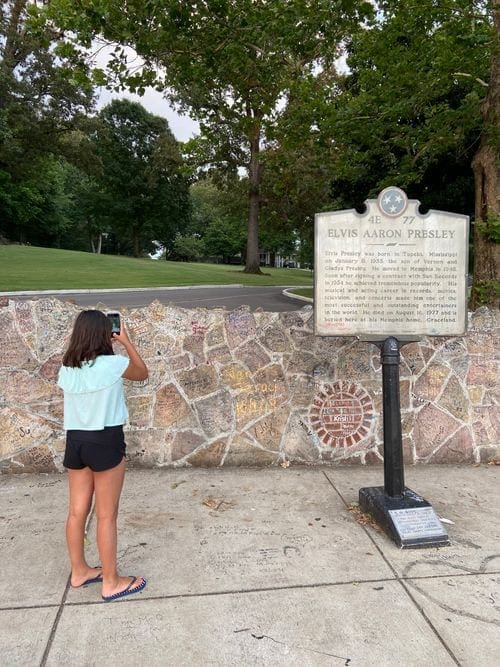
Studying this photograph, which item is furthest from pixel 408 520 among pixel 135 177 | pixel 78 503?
pixel 135 177

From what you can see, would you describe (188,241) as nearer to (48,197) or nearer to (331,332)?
(48,197)

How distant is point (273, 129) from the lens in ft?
35.7

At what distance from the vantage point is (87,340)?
271 centimetres

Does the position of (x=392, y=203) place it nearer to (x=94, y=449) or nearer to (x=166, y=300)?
(x=94, y=449)

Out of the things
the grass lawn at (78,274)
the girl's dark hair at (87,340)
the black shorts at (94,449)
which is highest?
the grass lawn at (78,274)

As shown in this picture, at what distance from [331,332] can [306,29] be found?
5201mm

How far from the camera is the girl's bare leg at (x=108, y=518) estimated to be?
275cm

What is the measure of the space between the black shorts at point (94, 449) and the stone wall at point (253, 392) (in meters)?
1.96

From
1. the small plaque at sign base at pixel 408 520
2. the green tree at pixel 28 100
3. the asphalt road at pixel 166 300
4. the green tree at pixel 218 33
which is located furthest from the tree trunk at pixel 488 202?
the green tree at pixel 28 100

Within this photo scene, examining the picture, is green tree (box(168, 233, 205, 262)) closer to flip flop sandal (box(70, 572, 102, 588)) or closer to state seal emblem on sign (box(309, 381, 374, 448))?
state seal emblem on sign (box(309, 381, 374, 448))

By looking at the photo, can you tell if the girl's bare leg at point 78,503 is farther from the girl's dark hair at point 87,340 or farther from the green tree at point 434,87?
the green tree at point 434,87

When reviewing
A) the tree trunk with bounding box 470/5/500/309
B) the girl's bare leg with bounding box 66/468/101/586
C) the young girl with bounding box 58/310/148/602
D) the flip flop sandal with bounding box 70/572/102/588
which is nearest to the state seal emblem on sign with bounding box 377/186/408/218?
the young girl with bounding box 58/310/148/602

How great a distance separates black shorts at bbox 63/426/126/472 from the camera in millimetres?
2688

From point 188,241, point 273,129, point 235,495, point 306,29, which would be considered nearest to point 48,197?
point 188,241
